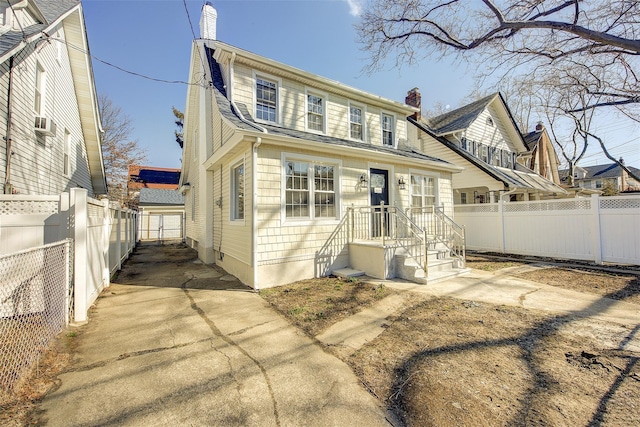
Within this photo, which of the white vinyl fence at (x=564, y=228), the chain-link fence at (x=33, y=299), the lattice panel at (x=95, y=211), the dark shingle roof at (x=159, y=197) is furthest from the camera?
the dark shingle roof at (x=159, y=197)

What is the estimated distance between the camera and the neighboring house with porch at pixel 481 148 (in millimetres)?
13414

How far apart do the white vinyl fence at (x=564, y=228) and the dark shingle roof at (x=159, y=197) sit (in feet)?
72.3

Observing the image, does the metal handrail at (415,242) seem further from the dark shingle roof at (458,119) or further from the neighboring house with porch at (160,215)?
the neighboring house with porch at (160,215)

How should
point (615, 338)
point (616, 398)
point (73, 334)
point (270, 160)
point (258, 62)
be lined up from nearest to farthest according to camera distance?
point (616, 398), point (615, 338), point (73, 334), point (270, 160), point (258, 62)

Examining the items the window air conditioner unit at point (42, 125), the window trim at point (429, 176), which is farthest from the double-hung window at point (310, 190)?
the window air conditioner unit at point (42, 125)

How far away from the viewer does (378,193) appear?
27.4 ft

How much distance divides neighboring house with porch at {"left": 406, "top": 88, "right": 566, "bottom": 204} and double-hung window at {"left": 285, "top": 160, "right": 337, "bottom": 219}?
30.6ft

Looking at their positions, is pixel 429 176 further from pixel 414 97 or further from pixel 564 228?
pixel 414 97

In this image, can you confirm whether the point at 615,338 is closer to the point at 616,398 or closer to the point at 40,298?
the point at 616,398

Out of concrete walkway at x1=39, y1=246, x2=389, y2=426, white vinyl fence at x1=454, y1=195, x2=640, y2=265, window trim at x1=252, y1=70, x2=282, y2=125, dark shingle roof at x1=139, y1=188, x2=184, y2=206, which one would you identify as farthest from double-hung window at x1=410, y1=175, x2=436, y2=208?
dark shingle roof at x1=139, y1=188, x2=184, y2=206

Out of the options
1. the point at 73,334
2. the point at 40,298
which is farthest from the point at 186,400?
the point at 40,298

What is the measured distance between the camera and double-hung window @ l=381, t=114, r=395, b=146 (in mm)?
10211

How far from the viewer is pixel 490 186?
42.6 feet

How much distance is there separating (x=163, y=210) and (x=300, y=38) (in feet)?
63.0
